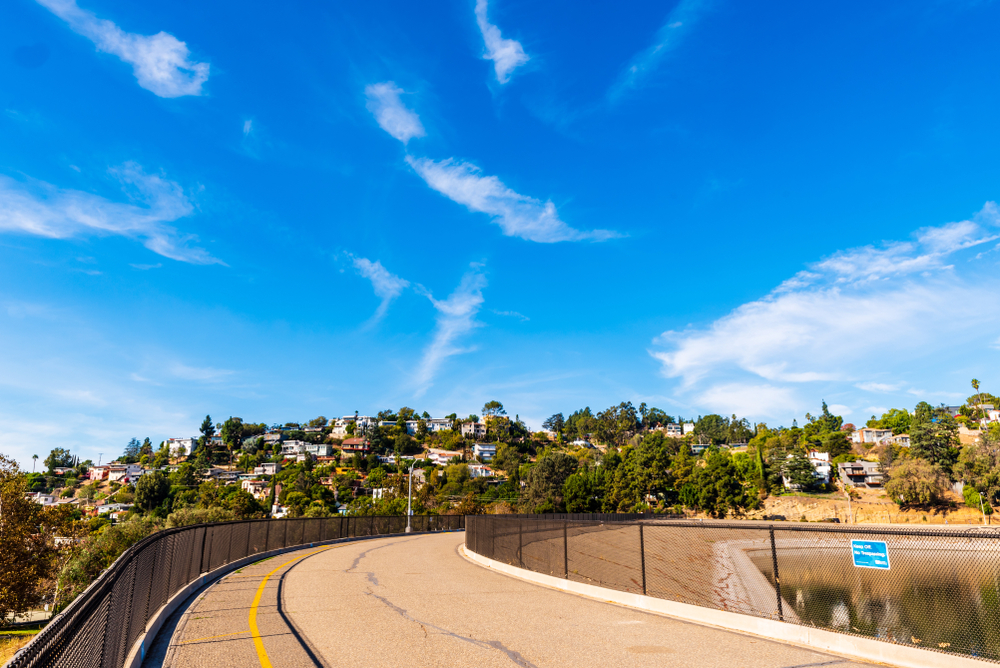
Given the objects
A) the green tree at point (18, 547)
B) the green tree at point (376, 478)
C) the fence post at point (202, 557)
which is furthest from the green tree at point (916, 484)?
the green tree at point (376, 478)

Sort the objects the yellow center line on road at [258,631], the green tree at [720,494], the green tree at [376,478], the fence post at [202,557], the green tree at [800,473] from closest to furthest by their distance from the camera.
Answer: the yellow center line on road at [258,631], the fence post at [202,557], the green tree at [720,494], the green tree at [800,473], the green tree at [376,478]

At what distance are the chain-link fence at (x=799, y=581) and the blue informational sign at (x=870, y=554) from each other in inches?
0.6

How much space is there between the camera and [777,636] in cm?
1024

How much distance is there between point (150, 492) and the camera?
524 ft

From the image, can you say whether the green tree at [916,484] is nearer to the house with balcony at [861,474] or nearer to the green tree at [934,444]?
the green tree at [934,444]

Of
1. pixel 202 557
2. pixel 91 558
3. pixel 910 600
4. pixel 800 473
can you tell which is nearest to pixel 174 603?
pixel 202 557

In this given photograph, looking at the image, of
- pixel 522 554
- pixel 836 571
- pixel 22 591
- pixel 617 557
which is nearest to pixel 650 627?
pixel 522 554

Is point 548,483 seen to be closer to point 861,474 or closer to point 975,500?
point 975,500

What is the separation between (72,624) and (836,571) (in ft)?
168

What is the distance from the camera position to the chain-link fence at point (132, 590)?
14.4 feet

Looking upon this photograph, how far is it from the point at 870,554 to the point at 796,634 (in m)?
1.90

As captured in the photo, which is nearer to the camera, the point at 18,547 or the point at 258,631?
the point at 258,631

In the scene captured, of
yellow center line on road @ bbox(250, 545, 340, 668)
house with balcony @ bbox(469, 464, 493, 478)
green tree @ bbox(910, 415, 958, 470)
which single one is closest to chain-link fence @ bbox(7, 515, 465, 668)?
yellow center line on road @ bbox(250, 545, 340, 668)

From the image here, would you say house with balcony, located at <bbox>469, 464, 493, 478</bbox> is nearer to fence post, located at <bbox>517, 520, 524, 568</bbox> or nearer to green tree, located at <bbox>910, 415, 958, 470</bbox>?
green tree, located at <bbox>910, 415, 958, 470</bbox>
